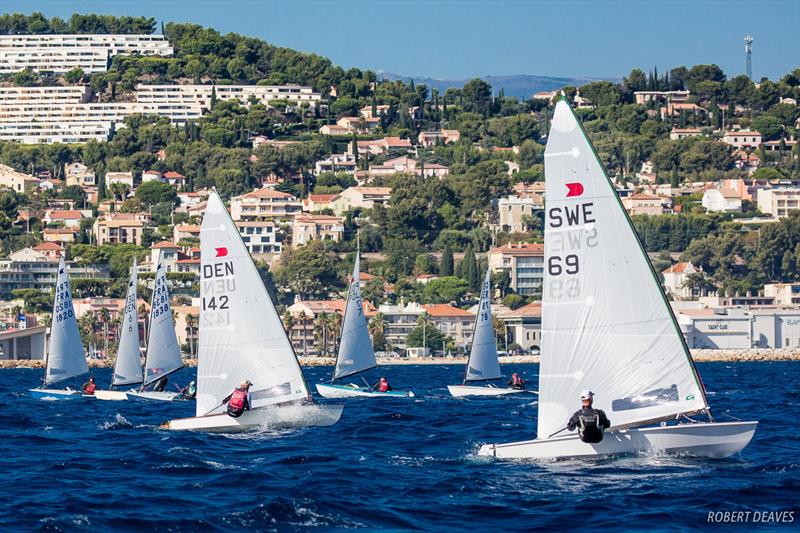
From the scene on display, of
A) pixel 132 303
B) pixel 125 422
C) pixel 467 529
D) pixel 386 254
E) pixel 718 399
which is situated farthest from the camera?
pixel 386 254

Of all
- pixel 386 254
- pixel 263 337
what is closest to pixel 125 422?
pixel 263 337

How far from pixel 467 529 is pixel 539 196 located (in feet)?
583

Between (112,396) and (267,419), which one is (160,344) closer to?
(112,396)

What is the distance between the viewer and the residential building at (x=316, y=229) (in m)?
178

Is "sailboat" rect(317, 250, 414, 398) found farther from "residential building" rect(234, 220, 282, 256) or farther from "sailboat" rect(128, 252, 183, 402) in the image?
"residential building" rect(234, 220, 282, 256)

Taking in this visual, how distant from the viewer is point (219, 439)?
29.9m

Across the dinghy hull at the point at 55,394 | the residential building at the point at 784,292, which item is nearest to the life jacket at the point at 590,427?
the dinghy hull at the point at 55,394

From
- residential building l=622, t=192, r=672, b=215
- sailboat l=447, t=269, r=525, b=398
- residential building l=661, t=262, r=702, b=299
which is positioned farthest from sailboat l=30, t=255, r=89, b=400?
residential building l=622, t=192, r=672, b=215

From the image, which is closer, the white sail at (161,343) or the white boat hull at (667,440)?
the white boat hull at (667,440)

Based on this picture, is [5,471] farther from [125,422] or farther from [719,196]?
[719,196]

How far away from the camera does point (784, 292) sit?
16000 centimetres

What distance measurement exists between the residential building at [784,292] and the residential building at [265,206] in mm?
55895

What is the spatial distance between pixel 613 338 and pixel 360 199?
172m

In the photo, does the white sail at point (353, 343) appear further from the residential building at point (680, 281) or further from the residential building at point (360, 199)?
the residential building at point (360, 199)
